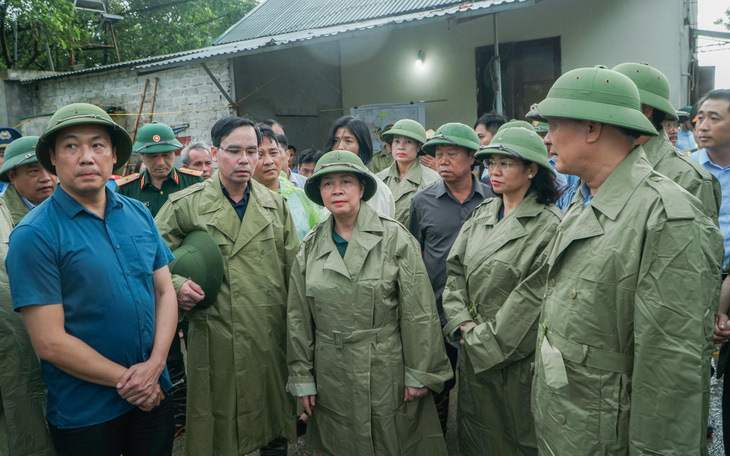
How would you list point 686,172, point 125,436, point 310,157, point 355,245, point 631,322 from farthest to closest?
point 310,157, point 355,245, point 686,172, point 125,436, point 631,322

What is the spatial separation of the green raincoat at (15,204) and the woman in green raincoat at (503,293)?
8.69ft

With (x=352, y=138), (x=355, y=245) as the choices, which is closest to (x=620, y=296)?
(x=355, y=245)

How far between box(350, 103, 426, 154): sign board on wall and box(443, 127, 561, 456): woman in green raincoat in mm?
7344

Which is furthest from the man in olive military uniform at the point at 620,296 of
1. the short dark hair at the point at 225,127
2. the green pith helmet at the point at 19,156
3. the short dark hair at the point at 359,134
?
the green pith helmet at the point at 19,156

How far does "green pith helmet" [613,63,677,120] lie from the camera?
2570mm

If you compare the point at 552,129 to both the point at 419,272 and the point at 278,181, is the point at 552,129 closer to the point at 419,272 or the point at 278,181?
the point at 419,272

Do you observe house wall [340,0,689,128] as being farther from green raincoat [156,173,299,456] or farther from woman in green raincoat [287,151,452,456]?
woman in green raincoat [287,151,452,456]

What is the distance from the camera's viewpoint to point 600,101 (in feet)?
5.90

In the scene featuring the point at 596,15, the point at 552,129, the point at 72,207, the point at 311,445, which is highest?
the point at 596,15

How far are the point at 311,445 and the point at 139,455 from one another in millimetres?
950

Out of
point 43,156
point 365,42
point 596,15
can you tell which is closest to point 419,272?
point 43,156

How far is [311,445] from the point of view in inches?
114

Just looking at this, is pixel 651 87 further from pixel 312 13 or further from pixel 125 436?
pixel 312 13

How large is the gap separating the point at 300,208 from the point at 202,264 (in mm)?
1289
